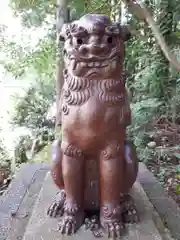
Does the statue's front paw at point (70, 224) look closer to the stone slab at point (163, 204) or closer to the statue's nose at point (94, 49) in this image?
the stone slab at point (163, 204)

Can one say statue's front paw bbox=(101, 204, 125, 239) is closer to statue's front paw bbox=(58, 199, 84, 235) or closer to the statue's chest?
statue's front paw bbox=(58, 199, 84, 235)

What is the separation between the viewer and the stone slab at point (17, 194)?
152cm

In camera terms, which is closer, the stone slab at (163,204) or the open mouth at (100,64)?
the open mouth at (100,64)

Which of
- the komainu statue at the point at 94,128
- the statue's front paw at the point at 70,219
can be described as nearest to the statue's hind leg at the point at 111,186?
the komainu statue at the point at 94,128

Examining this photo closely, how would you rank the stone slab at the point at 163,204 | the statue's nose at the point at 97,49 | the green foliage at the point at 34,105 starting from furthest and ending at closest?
the green foliage at the point at 34,105 → the stone slab at the point at 163,204 → the statue's nose at the point at 97,49

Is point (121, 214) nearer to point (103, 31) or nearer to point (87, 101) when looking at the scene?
point (87, 101)

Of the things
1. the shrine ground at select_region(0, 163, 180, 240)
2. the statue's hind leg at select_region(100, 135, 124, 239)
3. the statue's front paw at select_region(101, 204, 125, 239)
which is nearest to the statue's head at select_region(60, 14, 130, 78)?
the statue's hind leg at select_region(100, 135, 124, 239)

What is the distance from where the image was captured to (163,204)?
170 cm

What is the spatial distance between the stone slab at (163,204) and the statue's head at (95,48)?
32.5 inches

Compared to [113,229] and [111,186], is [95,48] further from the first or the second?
[113,229]

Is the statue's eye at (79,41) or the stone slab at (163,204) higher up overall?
the statue's eye at (79,41)

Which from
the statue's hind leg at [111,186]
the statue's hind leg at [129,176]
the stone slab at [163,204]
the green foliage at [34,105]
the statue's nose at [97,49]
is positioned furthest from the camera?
the green foliage at [34,105]

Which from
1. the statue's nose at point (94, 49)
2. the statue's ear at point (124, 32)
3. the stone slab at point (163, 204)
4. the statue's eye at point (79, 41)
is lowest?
the stone slab at point (163, 204)

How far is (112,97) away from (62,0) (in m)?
1.81
